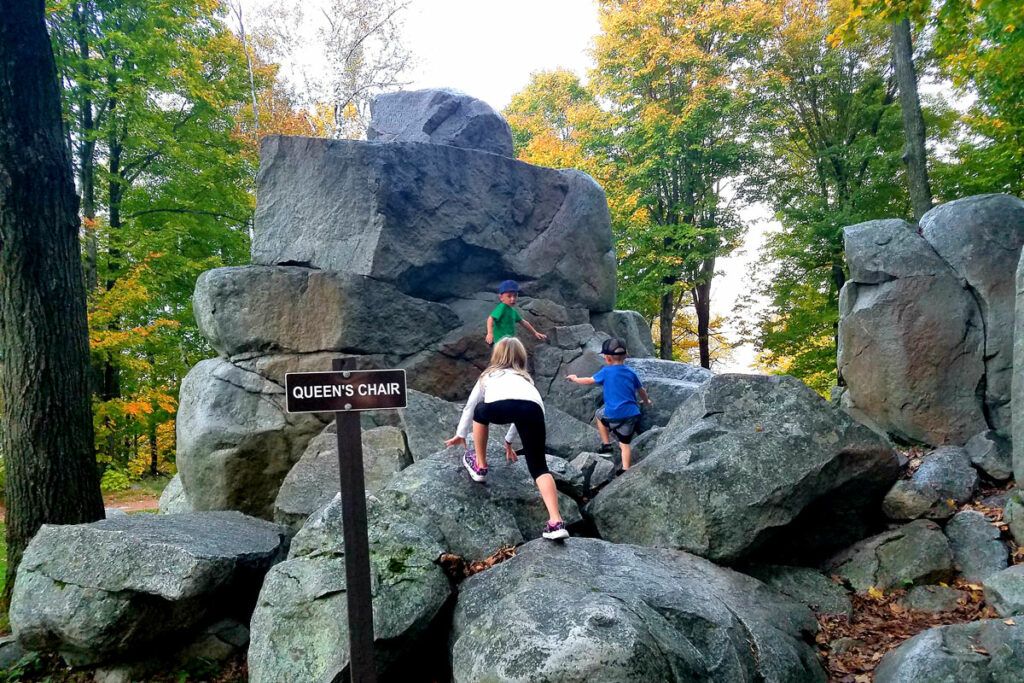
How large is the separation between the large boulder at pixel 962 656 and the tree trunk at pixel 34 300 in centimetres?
812

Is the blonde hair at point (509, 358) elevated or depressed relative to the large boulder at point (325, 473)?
elevated

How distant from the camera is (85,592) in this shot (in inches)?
223

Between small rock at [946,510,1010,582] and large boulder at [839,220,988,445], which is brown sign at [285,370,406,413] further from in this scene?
large boulder at [839,220,988,445]

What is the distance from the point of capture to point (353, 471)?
4.04 m

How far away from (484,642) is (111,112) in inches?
693

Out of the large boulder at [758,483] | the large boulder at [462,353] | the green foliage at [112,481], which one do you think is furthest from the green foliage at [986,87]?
the green foliage at [112,481]

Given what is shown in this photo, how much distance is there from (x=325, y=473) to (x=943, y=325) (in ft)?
30.4

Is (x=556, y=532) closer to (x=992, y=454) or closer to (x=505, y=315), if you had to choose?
(x=505, y=315)

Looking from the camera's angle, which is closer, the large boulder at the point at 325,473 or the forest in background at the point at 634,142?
the large boulder at the point at 325,473

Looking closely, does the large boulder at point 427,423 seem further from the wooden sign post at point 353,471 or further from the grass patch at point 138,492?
the grass patch at point 138,492

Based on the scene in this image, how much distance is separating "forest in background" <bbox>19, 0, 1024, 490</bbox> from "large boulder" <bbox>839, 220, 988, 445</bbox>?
14.6 feet

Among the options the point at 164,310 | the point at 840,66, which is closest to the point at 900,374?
the point at 840,66

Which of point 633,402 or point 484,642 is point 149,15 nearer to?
point 633,402

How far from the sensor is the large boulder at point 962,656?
15.7ft
